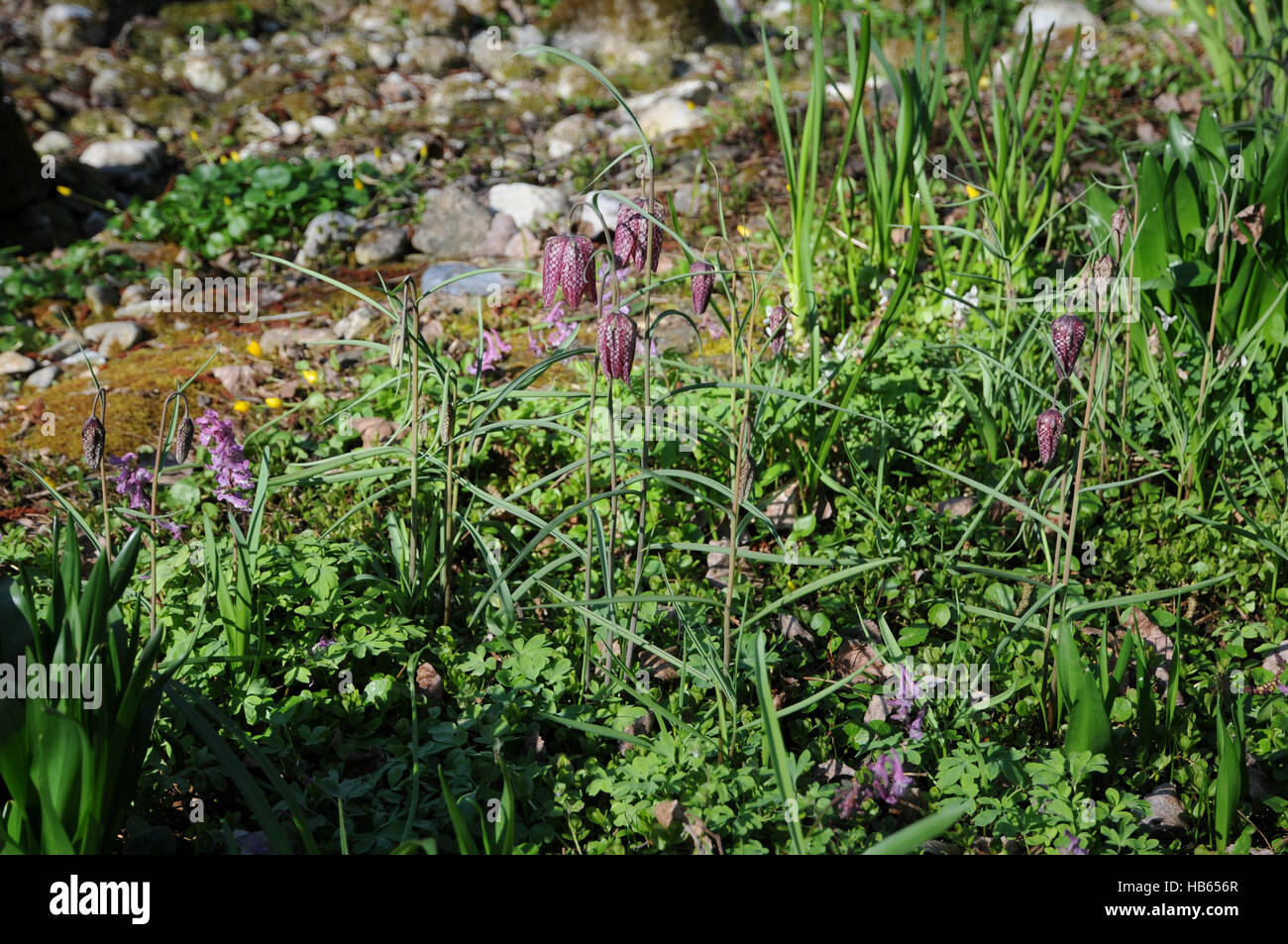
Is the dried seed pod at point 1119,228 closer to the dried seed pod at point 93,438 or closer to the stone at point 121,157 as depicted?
the dried seed pod at point 93,438

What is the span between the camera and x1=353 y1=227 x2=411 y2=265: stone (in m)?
4.05

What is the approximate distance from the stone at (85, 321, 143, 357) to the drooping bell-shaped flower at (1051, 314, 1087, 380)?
3.09m

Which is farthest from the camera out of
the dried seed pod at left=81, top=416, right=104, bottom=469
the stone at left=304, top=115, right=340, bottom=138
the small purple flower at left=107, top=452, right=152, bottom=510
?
the stone at left=304, top=115, right=340, bottom=138

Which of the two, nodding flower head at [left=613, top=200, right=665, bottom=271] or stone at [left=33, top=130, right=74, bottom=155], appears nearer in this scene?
nodding flower head at [left=613, top=200, right=665, bottom=271]

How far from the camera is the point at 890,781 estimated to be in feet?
5.65

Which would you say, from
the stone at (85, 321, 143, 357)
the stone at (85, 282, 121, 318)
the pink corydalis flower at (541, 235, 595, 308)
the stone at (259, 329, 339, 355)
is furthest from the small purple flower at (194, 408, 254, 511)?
the stone at (85, 282, 121, 318)

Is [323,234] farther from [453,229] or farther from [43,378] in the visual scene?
[43,378]

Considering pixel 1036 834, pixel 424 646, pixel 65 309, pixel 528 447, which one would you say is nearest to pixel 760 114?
pixel 528 447

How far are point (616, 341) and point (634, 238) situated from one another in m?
0.21

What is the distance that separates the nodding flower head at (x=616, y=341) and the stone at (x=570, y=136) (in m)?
3.61

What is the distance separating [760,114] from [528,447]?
2.73m

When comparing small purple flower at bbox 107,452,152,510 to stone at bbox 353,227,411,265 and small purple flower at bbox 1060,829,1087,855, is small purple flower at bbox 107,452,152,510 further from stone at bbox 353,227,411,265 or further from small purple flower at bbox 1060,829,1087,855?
stone at bbox 353,227,411,265

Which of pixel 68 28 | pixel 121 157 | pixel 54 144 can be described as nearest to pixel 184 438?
pixel 121 157
